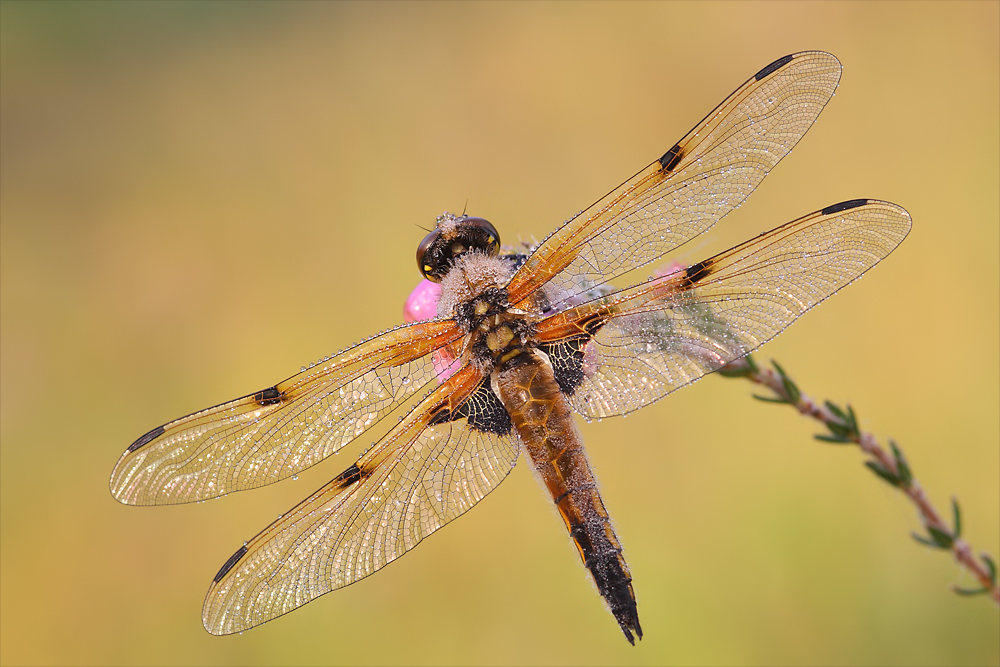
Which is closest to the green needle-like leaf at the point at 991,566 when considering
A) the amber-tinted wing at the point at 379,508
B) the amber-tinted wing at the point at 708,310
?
the amber-tinted wing at the point at 708,310

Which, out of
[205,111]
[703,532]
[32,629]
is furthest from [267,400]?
[205,111]

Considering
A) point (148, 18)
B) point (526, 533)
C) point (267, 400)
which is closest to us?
point (267, 400)

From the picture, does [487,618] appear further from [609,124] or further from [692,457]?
[609,124]

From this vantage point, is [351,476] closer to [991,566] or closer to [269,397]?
[269,397]

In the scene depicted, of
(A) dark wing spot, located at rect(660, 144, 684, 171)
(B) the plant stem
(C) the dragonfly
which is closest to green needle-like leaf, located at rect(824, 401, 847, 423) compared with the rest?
(B) the plant stem

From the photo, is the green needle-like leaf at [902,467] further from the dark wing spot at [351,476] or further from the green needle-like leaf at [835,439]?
the dark wing spot at [351,476]

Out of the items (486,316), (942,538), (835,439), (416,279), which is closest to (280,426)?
(486,316)

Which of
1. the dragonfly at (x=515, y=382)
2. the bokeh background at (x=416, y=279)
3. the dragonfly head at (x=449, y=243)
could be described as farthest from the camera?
the bokeh background at (x=416, y=279)
